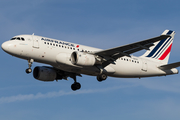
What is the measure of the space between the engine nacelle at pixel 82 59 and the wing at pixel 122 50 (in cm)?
116

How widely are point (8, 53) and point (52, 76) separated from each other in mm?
7398

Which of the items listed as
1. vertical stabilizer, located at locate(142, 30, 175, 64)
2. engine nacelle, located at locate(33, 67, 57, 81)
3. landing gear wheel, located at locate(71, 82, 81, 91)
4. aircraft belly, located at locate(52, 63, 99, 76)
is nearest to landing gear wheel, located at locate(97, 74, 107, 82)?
aircraft belly, located at locate(52, 63, 99, 76)

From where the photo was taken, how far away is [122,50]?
1303 inches

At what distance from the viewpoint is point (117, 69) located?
36.1 metres

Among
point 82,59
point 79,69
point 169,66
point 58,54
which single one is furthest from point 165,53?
point 58,54

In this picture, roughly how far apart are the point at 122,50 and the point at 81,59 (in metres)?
4.47

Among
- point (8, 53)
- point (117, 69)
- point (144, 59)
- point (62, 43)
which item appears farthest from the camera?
point (144, 59)

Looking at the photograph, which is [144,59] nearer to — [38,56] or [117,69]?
[117,69]

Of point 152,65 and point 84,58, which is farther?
point 152,65

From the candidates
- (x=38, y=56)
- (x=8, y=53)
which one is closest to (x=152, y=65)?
(x=38, y=56)

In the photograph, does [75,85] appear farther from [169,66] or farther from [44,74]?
[169,66]

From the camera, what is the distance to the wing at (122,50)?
31.2 metres

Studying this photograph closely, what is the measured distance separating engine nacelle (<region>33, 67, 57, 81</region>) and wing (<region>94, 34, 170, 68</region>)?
21.2 feet

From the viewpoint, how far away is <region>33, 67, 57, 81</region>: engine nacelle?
37000 mm
